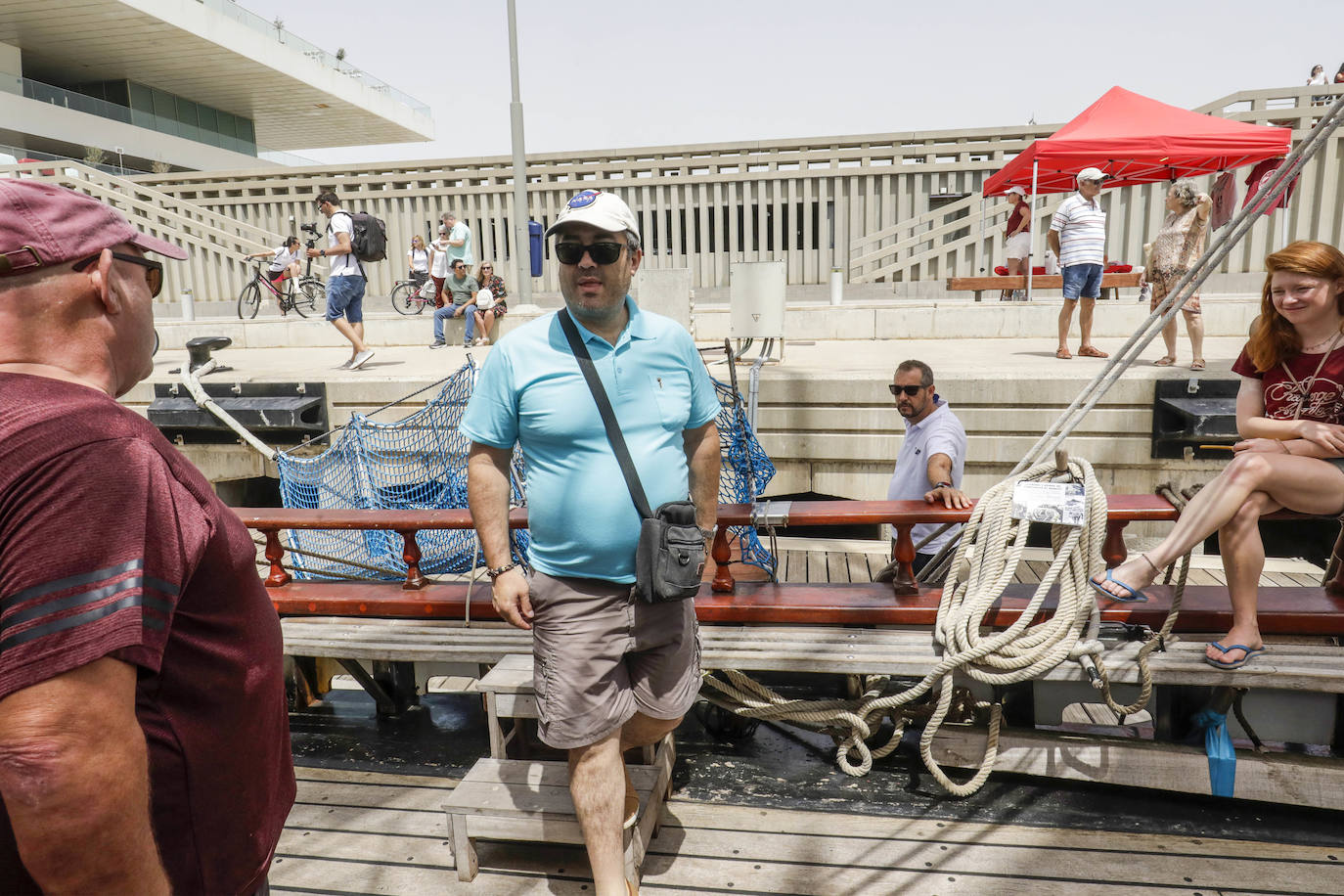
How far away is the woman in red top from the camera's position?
9.12ft

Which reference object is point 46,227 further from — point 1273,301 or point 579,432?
point 1273,301

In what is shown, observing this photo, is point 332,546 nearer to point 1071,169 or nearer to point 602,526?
point 602,526

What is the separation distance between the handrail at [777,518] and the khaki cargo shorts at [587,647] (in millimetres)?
971

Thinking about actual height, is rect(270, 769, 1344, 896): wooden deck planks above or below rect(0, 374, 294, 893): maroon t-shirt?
below

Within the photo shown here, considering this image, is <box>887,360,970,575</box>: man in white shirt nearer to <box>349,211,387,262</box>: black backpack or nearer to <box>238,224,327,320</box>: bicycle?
<box>349,211,387,262</box>: black backpack

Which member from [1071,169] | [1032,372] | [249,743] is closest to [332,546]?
[249,743]

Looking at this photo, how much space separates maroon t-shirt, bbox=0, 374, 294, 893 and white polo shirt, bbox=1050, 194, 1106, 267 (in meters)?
7.94

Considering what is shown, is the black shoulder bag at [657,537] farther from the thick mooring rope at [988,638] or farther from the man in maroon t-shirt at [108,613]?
the thick mooring rope at [988,638]

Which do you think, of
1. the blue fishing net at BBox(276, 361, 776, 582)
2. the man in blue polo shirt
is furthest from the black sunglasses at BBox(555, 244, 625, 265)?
the blue fishing net at BBox(276, 361, 776, 582)

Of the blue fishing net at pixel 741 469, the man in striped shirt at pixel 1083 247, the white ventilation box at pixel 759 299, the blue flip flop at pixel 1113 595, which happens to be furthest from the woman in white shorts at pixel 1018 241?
the blue flip flop at pixel 1113 595

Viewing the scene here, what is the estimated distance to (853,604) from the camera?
10.9ft

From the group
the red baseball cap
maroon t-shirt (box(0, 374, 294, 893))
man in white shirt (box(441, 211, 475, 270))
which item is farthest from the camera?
man in white shirt (box(441, 211, 475, 270))

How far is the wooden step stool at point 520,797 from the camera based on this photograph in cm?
252

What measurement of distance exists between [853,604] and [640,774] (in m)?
1.10
